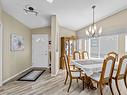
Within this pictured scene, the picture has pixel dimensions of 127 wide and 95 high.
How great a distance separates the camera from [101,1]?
12.5 feet

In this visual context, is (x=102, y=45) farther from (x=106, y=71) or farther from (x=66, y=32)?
(x=106, y=71)

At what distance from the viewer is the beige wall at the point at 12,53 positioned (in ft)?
14.1

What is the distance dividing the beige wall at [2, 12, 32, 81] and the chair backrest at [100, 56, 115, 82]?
3196 mm

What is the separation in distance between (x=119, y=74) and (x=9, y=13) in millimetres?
4176

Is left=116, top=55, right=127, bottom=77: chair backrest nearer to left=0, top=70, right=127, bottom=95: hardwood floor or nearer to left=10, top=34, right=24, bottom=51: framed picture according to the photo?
left=0, top=70, right=127, bottom=95: hardwood floor

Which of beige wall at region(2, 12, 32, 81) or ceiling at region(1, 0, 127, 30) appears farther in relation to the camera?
beige wall at region(2, 12, 32, 81)

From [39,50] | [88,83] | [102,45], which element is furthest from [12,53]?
[102,45]

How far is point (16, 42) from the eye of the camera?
202 inches

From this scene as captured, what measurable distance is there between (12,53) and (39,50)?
253 centimetres

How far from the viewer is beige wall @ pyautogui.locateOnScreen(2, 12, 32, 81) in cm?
431

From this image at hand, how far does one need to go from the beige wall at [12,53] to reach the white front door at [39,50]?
68 centimetres

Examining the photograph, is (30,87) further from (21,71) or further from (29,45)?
(29,45)

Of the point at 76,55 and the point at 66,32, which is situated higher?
the point at 66,32

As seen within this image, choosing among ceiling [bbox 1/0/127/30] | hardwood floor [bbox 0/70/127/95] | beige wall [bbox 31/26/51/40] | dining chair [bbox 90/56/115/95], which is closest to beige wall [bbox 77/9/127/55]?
ceiling [bbox 1/0/127/30]
